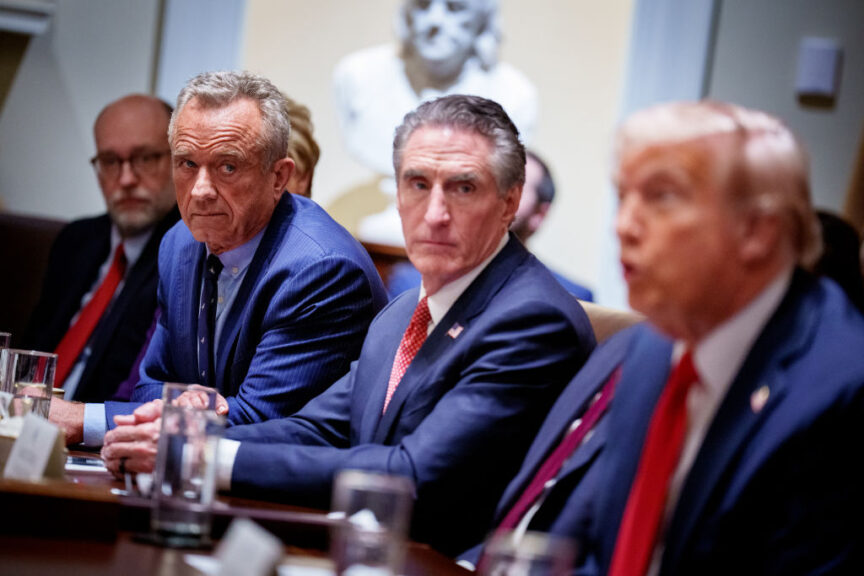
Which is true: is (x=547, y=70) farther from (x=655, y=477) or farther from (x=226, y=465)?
(x=655, y=477)

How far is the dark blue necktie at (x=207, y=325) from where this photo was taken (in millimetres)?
2758

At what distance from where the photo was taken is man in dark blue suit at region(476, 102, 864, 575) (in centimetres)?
141

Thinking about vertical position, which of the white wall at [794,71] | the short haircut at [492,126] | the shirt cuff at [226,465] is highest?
the white wall at [794,71]

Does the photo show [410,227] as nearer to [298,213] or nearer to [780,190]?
[298,213]

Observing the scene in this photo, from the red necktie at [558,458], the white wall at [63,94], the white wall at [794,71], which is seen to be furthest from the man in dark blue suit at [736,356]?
the white wall at [63,94]

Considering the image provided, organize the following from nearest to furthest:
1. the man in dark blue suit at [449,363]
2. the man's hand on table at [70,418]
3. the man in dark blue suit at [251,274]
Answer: the man in dark blue suit at [449,363] → the man's hand on table at [70,418] → the man in dark blue suit at [251,274]

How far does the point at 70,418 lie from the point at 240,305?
46 cm

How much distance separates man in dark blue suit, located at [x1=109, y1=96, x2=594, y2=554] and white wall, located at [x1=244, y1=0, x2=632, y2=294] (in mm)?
2947

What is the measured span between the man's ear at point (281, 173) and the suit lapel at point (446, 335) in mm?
760

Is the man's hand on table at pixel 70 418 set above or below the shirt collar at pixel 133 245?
below

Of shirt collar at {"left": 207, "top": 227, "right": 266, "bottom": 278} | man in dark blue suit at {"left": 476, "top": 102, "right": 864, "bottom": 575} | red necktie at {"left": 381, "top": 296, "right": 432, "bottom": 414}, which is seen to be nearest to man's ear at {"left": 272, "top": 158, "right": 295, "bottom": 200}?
shirt collar at {"left": 207, "top": 227, "right": 266, "bottom": 278}

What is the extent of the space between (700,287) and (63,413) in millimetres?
1513

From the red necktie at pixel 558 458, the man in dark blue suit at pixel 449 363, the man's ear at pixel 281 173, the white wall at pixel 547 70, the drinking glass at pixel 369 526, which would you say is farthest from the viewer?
the white wall at pixel 547 70

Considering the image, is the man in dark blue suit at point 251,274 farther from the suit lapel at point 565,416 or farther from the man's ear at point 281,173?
the suit lapel at point 565,416
